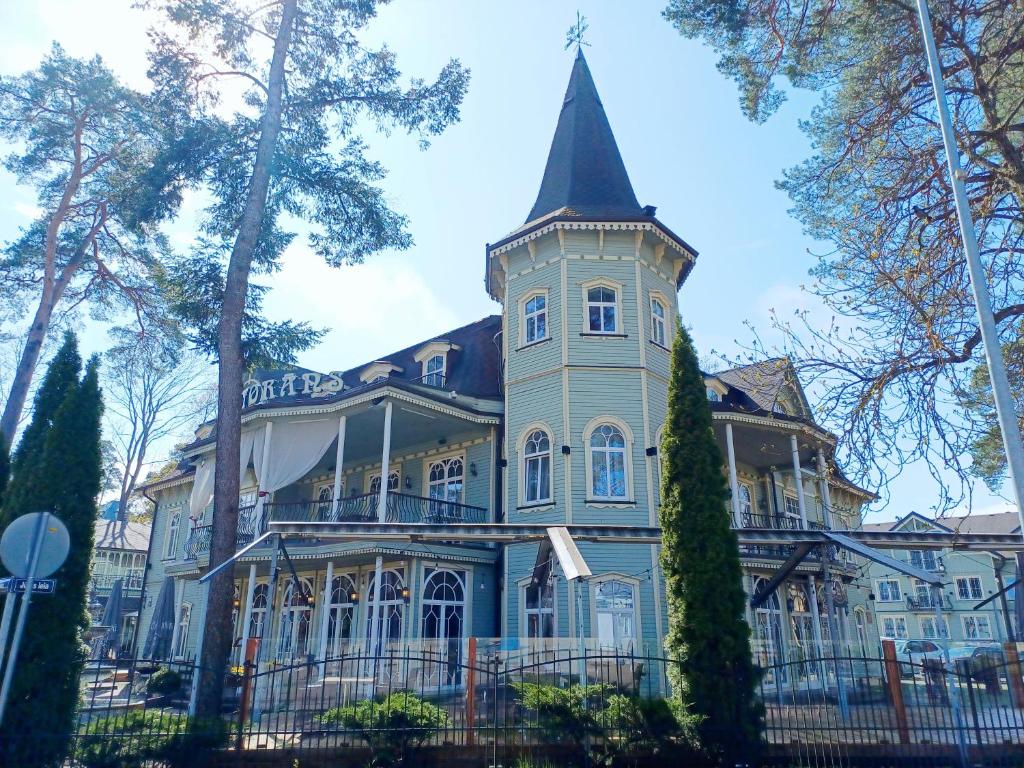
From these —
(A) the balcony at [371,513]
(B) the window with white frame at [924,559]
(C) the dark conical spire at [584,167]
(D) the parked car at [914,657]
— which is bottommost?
(D) the parked car at [914,657]

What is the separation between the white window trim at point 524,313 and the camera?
706 inches

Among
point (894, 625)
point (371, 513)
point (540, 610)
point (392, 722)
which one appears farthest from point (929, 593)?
point (392, 722)

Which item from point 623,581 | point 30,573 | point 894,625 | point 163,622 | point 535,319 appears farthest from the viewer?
point 894,625

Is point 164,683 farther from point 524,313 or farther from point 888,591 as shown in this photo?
point 888,591

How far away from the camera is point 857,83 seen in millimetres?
11977

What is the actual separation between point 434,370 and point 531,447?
5.01 meters

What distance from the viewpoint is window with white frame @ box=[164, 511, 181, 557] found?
1148 inches

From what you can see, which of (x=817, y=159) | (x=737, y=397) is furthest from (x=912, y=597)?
(x=817, y=159)

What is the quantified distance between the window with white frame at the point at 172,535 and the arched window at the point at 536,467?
1807 cm

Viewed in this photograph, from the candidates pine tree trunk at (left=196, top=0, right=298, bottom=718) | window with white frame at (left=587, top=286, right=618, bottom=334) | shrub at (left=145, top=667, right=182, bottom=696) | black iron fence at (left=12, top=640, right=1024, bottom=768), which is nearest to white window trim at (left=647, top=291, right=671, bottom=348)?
window with white frame at (left=587, top=286, right=618, bottom=334)

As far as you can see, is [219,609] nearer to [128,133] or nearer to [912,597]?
[128,133]

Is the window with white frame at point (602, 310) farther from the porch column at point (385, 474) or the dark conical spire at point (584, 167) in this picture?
the porch column at point (385, 474)

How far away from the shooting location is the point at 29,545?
261 inches

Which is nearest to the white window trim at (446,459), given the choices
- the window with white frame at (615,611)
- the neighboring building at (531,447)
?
the neighboring building at (531,447)
